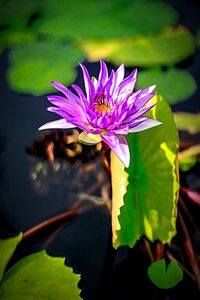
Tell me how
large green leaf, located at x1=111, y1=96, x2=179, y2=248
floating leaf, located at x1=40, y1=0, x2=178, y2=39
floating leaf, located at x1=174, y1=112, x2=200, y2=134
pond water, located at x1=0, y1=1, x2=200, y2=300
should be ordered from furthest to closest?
floating leaf, located at x1=40, y1=0, x2=178, y2=39 < floating leaf, located at x1=174, y1=112, x2=200, y2=134 < pond water, located at x1=0, y1=1, x2=200, y2=300 < large green leaf, located at x1=111, y1=96, x2=179, y2=248

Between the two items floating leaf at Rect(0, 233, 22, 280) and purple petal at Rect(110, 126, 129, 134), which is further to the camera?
floating leaf at Rect(0, 233, 22, 280)

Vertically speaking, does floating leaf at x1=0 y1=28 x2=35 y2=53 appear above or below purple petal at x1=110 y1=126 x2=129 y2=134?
above

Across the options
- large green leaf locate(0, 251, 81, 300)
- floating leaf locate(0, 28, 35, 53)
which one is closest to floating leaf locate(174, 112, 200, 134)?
large green leaf locate(0, 251, 81, 300)

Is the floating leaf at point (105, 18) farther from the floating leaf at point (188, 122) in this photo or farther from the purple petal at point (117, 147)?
the purple petal at point (117, 147)

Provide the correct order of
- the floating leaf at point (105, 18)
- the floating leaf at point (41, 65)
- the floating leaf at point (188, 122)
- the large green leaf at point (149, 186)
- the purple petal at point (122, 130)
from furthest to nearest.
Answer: the floating leaf at point (105, 18), the floating leaf at point (41, 65), the floating leaf at point (188, 122), the large green leaf at point (149, 186), the purple petal at point (122, 130)

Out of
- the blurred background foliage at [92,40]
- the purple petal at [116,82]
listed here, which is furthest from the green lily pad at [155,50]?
the purple petal at [116,82]

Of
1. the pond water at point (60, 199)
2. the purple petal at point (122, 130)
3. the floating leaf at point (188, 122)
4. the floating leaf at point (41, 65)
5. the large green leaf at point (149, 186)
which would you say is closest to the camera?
the purple petal at point (122, 130)

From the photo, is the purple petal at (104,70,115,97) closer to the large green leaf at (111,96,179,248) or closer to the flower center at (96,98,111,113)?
the flower center at (96,98,111,113)
